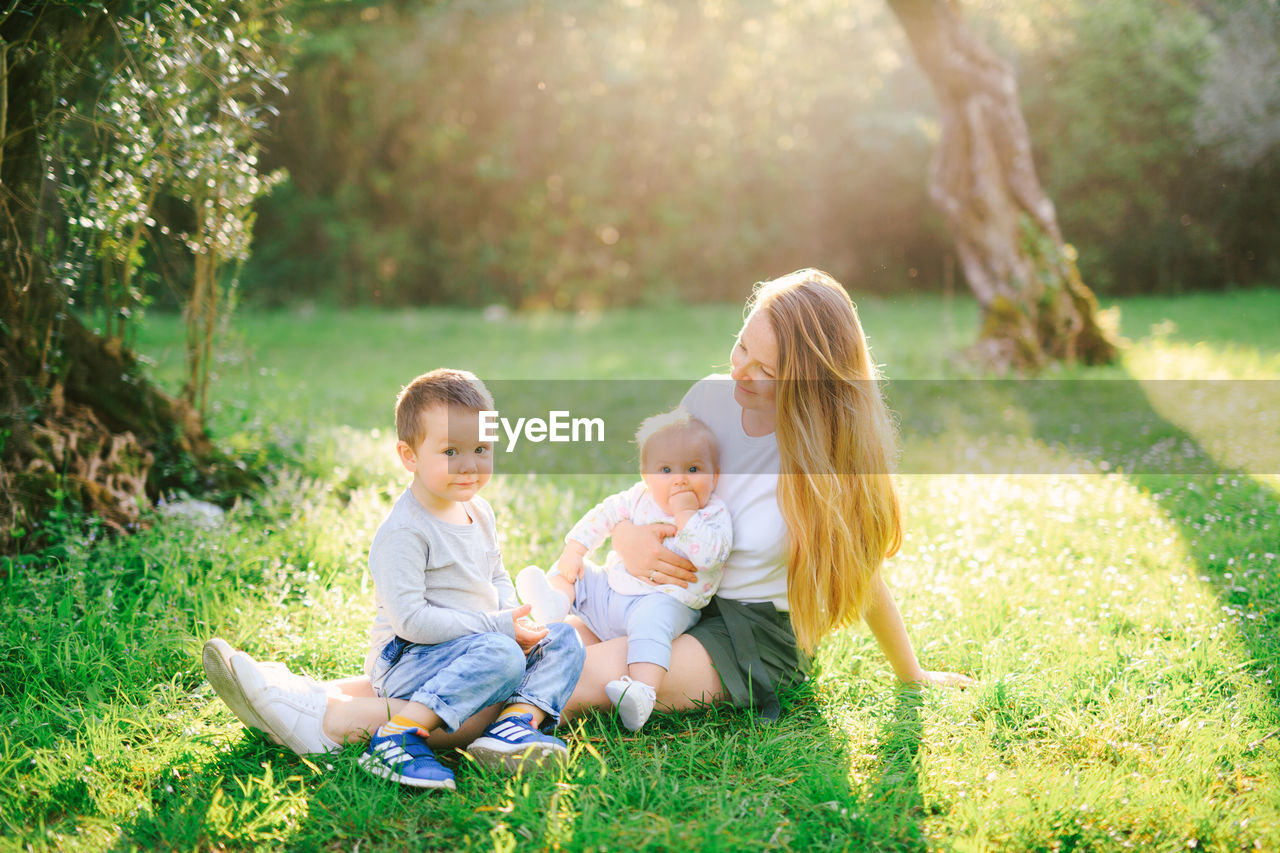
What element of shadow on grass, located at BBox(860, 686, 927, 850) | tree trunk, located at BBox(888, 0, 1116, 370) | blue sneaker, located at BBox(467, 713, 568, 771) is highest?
tree trunk, located at BBox(888, 0, 1116, 370)

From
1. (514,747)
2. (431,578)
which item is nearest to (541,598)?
(431,578)

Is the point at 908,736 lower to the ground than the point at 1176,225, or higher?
lower

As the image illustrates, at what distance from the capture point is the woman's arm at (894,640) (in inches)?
106

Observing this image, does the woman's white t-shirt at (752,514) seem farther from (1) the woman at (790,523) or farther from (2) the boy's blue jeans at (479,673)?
(2) the boy's blue jeans at (479,673)

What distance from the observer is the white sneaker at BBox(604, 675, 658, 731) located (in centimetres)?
247

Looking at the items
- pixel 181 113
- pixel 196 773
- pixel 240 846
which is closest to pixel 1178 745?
pixel 240 846

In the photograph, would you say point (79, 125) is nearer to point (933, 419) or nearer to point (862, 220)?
point (933, 419)

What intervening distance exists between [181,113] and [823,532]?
10.2 ft

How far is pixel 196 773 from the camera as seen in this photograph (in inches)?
92.1

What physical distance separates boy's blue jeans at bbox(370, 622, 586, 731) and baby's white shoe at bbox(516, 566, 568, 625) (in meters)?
0.16

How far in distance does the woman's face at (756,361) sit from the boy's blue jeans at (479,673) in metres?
0.87

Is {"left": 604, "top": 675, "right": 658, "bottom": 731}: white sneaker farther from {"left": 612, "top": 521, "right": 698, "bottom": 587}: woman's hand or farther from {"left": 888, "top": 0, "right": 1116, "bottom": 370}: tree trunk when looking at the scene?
{"left": 888, "top": 0, "right": 1116, "bottom": 370}: tree trunk

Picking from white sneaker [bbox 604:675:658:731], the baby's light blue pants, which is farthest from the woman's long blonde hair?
white sneaker [bbox 604:675:658:731]

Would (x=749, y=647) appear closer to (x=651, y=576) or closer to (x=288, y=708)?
(x=651, y=576)
